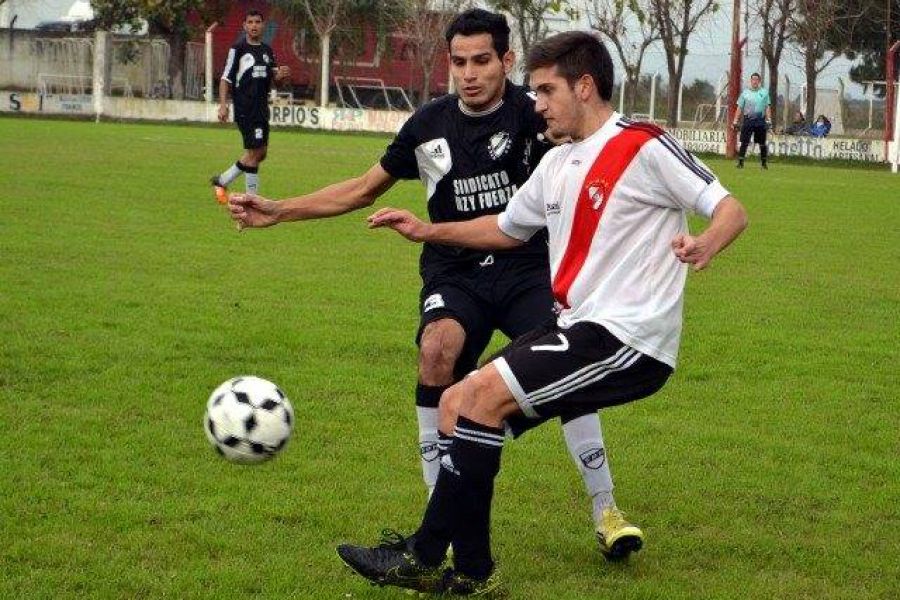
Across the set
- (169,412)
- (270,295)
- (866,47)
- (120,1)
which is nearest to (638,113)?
(866,47)

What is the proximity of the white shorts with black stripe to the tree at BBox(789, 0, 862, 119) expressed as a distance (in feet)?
128

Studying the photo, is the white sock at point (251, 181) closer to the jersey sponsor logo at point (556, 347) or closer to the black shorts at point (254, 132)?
the black shorts at point (254, 132)

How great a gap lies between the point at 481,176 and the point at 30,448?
7.93ft

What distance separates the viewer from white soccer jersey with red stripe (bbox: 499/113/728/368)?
4.50m

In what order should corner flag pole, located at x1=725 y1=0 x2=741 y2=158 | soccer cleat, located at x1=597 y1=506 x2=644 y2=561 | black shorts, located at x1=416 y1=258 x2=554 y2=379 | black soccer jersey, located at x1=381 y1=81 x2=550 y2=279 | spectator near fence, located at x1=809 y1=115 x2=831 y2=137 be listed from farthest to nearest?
1. spectator near fence, located at x1=809 y1=115 x2=831 y2=137
2. corner flag pole, located at x1=725 y1=0 x2=741 y2=158
3. black soccer jersey, located at x1=381 y1=81 x2=550 y2=279
4. black shorts, located at x1=416 y1=258 x2=554 y2=379
5. soccer cleat, located at x1=597 y1=506 x2=644 y2=561

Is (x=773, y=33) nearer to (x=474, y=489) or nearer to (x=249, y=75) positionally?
(x=249, y=75)

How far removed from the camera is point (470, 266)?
18.7ft

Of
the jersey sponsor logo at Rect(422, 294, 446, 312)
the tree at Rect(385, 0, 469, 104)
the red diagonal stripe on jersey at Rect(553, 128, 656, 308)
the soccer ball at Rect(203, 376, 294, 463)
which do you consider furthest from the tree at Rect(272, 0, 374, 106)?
the red diagonal stripe on jersey at Rect(553, 128, 656, 308)

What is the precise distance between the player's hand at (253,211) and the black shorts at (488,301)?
69 cm

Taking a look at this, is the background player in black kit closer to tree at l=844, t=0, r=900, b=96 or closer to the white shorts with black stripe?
the white shorts with black stripe

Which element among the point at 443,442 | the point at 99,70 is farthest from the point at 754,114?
Result: the point at 443,442

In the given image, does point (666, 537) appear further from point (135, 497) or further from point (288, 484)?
point (135, 497)

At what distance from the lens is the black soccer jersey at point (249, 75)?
1889cm

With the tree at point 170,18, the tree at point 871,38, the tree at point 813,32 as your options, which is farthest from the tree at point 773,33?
the tree at point 170,18
